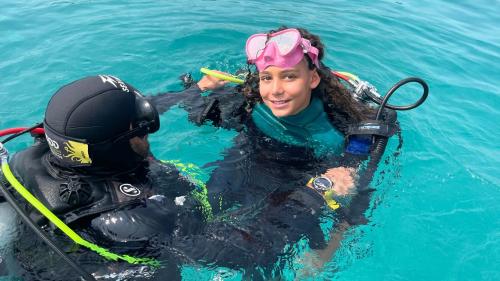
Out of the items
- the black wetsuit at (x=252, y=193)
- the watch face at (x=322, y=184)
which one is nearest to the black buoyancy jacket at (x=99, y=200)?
the black wetsuit at (x=252, y=193)

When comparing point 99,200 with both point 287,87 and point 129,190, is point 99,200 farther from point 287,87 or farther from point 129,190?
point 287,87

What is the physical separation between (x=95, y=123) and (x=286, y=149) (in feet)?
7.58

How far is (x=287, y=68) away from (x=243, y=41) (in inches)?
182

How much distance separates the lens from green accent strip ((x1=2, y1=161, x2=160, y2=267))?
2152 millimetres

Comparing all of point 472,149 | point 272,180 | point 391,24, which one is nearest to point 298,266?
point 272,180

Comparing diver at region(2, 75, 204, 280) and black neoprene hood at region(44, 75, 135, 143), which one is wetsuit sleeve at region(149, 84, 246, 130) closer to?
diver at region(2, 75, 204, 280)

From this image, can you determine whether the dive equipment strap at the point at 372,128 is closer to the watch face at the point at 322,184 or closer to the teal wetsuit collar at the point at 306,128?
the teal wetsuit collar at the point at 306,128

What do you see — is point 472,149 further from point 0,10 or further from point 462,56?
point 0,10

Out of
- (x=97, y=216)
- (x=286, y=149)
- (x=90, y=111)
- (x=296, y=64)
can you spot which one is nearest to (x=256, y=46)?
(x=296, y=64)

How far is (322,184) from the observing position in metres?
3.49

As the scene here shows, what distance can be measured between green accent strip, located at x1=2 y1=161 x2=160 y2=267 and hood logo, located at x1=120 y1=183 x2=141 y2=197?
1.17 ft

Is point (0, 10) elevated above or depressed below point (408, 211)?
above

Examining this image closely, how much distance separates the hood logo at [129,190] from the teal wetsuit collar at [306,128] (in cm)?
196

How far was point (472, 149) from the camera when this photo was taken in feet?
18.5
